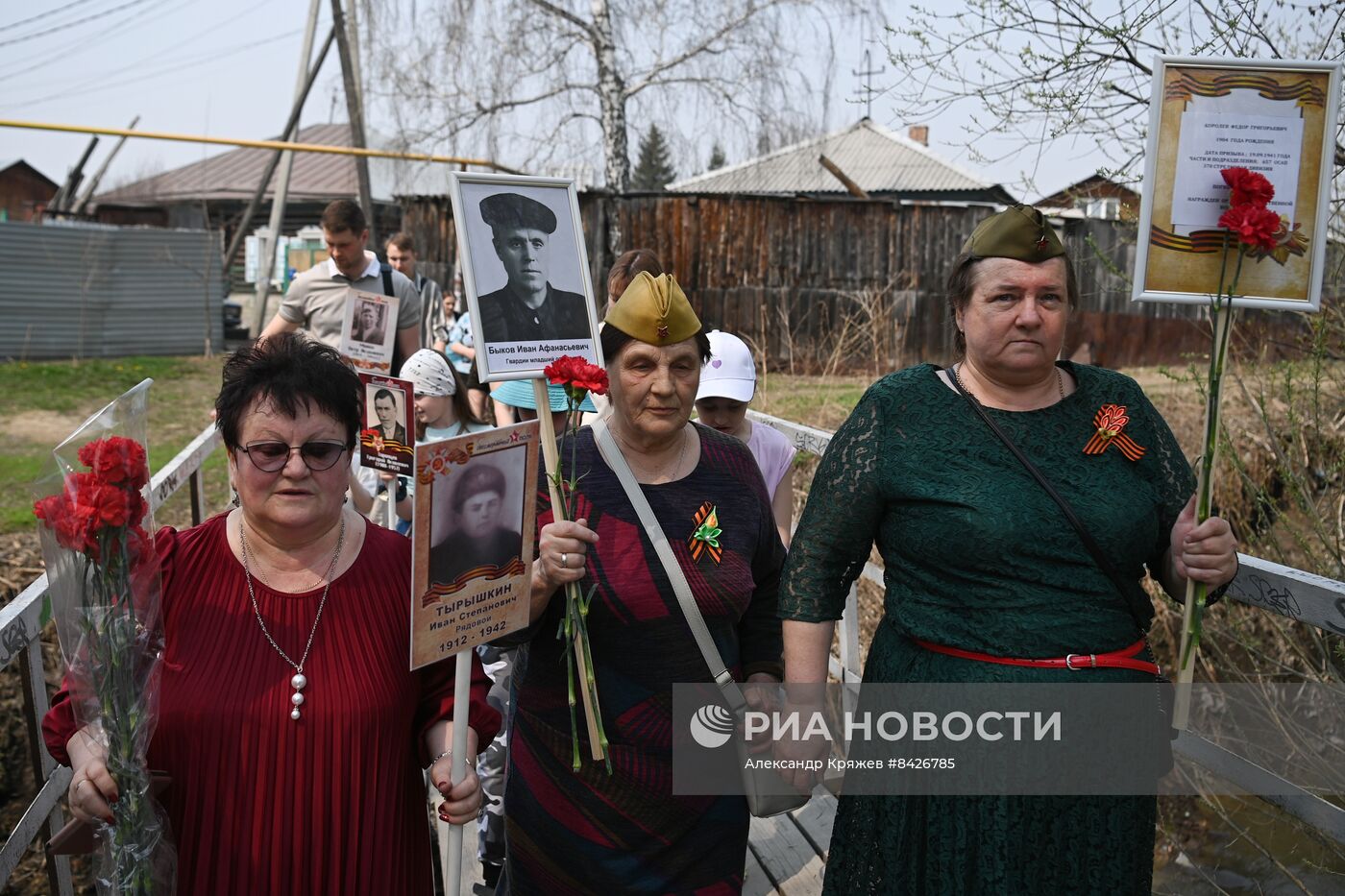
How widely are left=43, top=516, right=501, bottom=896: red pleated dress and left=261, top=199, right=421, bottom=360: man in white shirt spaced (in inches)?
149

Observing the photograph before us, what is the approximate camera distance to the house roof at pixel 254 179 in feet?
112

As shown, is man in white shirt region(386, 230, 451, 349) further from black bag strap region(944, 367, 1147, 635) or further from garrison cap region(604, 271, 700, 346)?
black bag strap region(944, 367, 1147, 635)

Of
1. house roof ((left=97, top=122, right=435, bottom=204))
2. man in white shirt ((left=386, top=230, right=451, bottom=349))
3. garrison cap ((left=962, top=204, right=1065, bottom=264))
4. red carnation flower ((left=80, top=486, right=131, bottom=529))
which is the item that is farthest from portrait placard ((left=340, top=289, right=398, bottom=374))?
house roof ((left=97, top=122, right=435, bottom=204))

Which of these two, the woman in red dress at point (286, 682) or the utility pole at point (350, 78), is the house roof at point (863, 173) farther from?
the woman in red dress at point (286, 682)

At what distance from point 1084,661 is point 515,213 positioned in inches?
62.9

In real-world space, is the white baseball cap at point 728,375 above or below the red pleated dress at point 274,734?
above

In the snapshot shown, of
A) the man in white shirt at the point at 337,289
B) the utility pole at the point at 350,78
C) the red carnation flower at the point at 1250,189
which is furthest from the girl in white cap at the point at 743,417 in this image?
the utility pole at the point at 350,78

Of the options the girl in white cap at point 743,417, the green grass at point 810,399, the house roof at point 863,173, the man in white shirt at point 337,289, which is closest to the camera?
the girl in white cap at point 743,417

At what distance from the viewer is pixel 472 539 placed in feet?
7.43

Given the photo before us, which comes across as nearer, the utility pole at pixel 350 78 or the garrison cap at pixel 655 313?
the garrison cap at pixel 655 313

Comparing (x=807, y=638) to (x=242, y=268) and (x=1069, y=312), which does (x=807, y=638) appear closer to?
(x=1069, y=312)

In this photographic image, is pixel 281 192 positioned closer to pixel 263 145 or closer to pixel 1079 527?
pixel 263 145

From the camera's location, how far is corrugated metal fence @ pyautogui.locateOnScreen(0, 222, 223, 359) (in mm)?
18375

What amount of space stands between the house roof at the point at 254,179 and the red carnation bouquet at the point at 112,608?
101 ft
